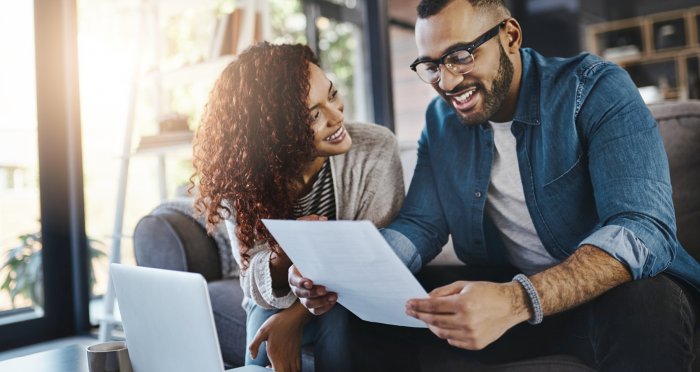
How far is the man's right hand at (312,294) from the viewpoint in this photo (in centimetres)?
106

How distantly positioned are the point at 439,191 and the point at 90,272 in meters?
2.01

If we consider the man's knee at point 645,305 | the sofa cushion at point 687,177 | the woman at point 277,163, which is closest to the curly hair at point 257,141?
the woman at point 277,163

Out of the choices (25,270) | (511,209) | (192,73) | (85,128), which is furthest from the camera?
(85,128)

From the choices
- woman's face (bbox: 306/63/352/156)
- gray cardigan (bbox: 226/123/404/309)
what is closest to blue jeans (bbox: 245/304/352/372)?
gray cardigan (bbox: 226/123/404/309)

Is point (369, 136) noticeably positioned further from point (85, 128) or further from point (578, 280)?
point (85, 128)

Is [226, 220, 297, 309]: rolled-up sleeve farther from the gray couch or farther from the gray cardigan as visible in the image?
the gray couch

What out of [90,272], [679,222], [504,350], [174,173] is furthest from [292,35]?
[504,350]

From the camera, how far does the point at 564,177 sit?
1.22 meters

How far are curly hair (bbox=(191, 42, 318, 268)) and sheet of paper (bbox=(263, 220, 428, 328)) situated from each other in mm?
427

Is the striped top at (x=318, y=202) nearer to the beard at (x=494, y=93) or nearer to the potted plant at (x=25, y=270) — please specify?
the beard at (x=494, y=93)

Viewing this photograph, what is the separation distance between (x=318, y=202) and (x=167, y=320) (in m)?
0.65

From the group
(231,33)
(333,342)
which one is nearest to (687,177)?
(333,342)

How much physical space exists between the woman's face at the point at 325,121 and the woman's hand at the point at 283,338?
1.16 ft

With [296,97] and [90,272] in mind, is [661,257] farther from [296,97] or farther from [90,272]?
[90,272]
